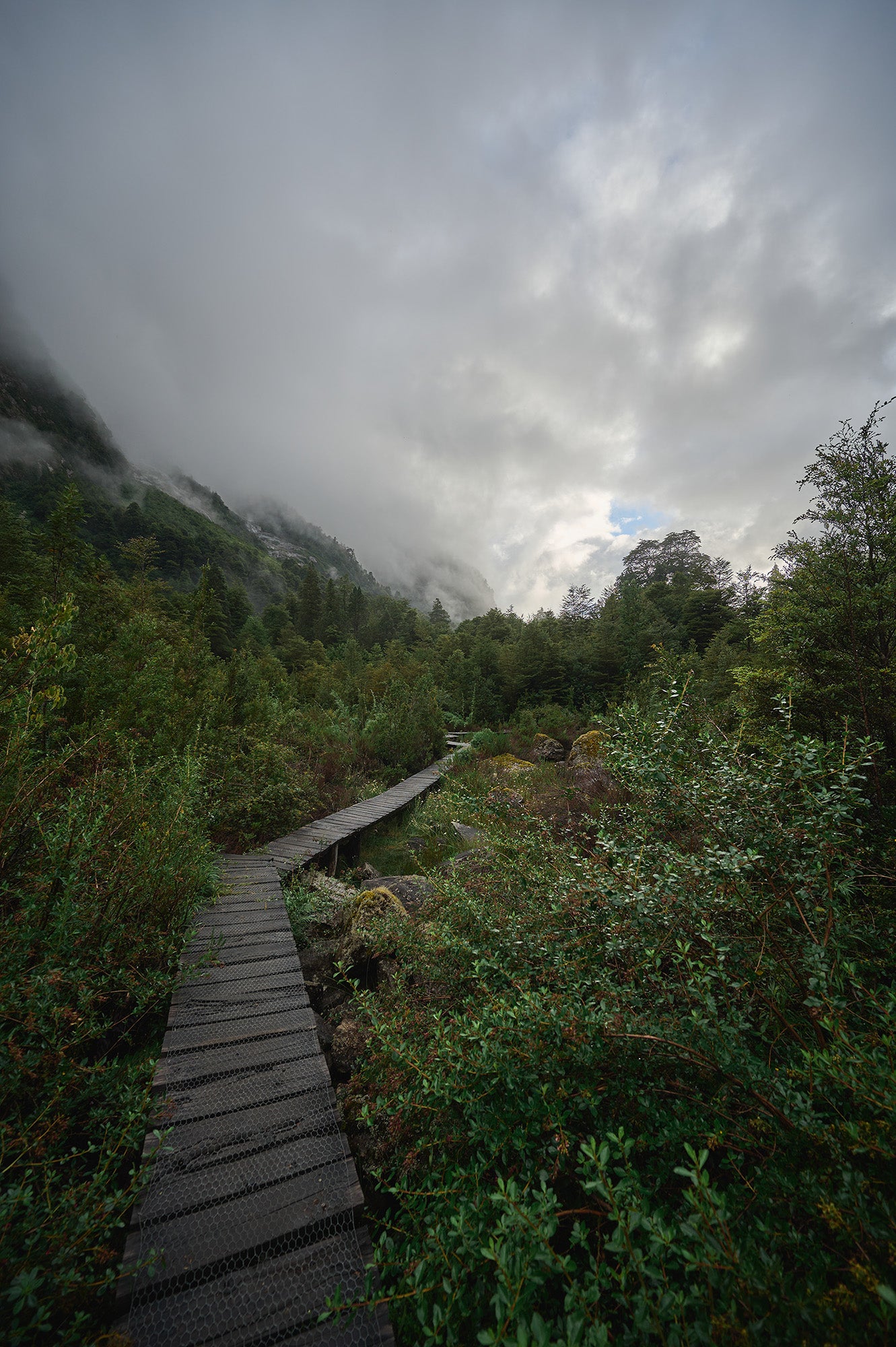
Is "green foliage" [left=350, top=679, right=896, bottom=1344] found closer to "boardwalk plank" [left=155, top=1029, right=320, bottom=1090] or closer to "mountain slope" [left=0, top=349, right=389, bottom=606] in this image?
"boardwalk plank" [left=155, top=1029, right=320, bottom=1090]

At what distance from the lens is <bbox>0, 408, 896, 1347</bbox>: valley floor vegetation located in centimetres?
110

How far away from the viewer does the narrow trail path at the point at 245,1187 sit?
1527 millimetres

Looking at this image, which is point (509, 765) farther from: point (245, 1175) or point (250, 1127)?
point (245, 1175)

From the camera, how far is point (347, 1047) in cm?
288

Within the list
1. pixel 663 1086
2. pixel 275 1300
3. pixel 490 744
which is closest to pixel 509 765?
pixel 490 744

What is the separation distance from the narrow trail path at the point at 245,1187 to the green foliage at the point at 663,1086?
0.86 ft

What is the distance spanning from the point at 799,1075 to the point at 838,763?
1.51 meters

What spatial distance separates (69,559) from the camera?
569 cm

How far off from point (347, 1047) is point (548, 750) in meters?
9.81

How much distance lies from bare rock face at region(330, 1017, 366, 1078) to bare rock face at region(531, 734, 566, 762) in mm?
9053

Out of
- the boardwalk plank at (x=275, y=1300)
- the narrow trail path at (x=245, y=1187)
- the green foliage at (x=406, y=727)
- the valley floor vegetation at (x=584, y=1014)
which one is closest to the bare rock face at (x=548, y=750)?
the green foliage at (x=406, y=727)

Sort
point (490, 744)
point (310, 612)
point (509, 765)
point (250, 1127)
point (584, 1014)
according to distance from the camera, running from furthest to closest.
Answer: point (310, 612), point (490, 744), point (509, 765), point (250, 1127), point (584, 1014)

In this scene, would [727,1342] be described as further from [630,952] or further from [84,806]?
[84,806]

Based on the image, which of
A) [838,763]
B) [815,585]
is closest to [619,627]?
[815,585]
